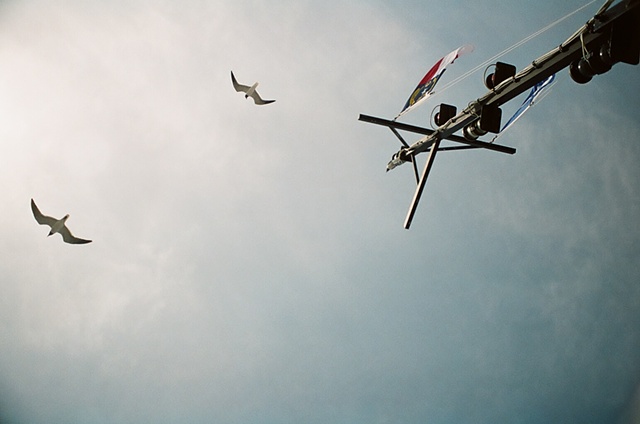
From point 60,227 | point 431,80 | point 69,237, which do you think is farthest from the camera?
point 69,237

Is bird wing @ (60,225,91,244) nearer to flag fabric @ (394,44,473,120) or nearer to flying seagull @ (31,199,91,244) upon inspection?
flying seagull @ (31,199,91,244)

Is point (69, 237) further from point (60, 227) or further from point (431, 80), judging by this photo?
point (431, 80)

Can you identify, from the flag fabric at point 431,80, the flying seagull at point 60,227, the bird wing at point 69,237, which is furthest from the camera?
the bird wing at point 69,237

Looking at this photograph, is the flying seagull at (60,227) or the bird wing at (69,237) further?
the bird wing at (69,237)

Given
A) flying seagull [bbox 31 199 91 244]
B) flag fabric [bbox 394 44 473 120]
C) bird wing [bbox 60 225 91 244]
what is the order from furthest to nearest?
bird wing [bbox 60 225 91 244]
flying seagull [bbox 31 199 91 244]
flag fabric [bbox 394 44 473 120]

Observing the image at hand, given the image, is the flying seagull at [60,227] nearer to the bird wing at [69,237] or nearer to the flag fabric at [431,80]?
the bird wing at [69,237]

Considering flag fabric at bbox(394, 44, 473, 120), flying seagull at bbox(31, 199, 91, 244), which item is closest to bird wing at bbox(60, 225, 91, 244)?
flying seagull at bbox(31, 199, 91, 244)

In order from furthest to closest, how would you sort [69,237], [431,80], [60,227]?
[69,237], [60,227], [431,80]

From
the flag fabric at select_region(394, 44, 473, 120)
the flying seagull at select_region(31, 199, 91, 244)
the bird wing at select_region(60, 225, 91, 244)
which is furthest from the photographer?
the bird wing at select_region(60, 225, 91, 244)

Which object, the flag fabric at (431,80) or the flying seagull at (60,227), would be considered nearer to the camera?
the flag fabric at (431,80)

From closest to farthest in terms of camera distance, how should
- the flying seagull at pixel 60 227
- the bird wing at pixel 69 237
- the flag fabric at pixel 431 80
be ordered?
the flag fabric at pixel 431 80, the flying seagull at pixel 60 227, the bird wing at pixel 69 237

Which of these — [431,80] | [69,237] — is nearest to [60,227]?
[69,237]

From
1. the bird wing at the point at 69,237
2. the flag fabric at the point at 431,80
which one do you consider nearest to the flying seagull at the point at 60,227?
the bird wing at the point at 69,237

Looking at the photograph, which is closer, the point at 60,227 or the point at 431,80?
the point at 431,80
